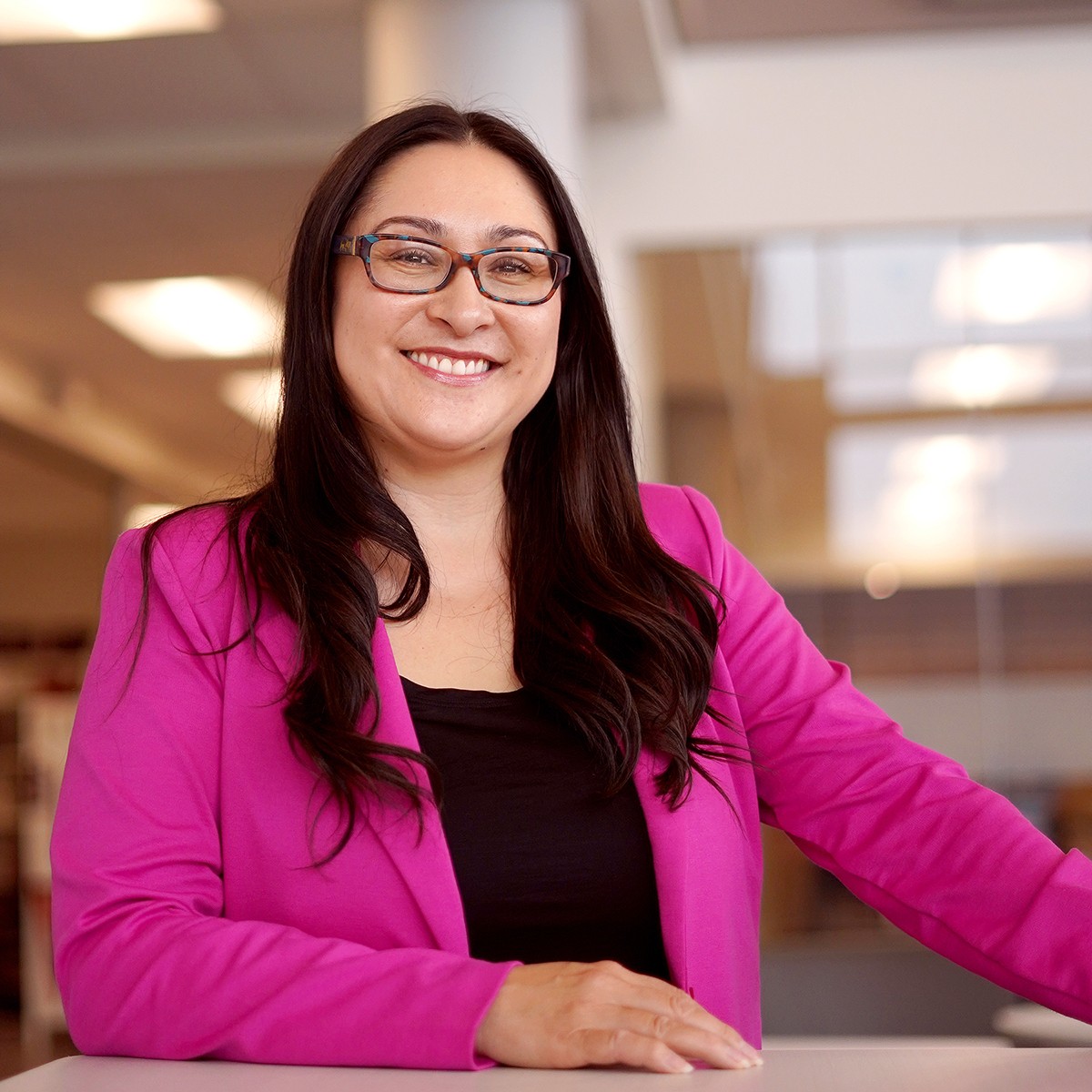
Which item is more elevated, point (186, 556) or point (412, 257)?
point (412, 257)

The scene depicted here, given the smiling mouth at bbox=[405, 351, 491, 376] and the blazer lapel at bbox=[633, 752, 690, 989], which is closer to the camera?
the blazer lapel at bbox=[633, 752, 690, 989]

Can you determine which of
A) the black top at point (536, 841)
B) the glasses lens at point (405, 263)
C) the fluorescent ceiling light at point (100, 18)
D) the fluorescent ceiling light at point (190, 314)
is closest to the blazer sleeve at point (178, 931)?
the black top at point (536, 841)

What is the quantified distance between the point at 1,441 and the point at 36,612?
242 cm

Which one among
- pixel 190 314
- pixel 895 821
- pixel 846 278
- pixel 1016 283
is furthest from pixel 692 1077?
pixel 190 314

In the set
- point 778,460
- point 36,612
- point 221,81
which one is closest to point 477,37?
point 221,81

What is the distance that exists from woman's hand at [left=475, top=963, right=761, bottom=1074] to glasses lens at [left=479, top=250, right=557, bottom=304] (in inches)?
33.0

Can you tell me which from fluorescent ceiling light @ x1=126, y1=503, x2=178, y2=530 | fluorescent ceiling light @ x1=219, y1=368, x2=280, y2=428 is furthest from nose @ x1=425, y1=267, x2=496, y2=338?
fluorescent ceiling light @ x1=126, y1=503, x2=178, y2=530

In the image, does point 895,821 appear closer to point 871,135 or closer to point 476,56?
point 476,56

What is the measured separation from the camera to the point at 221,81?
16.3ft

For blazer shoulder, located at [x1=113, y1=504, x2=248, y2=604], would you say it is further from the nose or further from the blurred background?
the blurred background

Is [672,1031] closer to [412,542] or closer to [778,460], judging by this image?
[412,542]

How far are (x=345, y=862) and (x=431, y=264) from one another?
2.32 feet

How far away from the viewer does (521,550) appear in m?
1.80

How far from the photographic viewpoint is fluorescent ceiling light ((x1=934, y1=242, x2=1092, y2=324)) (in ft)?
17.1
